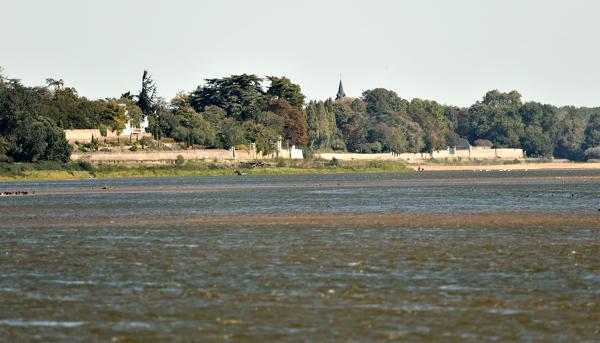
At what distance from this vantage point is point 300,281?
1156 inches

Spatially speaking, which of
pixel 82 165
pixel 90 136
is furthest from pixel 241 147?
pixel 82 165

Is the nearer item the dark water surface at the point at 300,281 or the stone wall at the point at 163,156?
the dark water surface at the point at 300,281

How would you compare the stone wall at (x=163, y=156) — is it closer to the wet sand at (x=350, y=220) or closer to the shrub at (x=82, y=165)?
the shrub at (x=82, y=165)

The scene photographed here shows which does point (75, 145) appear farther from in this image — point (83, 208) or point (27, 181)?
point (83, 208)

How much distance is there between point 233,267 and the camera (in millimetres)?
32844

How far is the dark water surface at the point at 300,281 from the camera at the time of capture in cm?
2253

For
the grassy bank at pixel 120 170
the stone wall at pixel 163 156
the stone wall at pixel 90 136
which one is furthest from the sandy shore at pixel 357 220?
the stone wall at pixel 90 136

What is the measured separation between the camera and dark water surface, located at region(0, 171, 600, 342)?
2253 centimetres

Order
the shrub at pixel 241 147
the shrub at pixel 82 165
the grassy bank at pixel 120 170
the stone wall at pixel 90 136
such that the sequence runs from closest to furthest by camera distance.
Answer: the grassy bank at pixel 120 170 → the shrub at pixel 82 165 → the stone wall at pixel 90 136 → the shrub at pixel 241 147

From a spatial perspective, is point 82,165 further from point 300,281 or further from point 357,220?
point 300,281

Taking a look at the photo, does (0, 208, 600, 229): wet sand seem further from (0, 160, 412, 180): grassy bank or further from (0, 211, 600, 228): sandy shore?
(0, 160, 412, 180): grassy bank

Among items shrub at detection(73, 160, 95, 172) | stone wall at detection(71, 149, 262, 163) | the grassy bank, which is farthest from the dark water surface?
stone wall at detection(71, 149, 262, 163)

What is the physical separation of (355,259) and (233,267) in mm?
4128

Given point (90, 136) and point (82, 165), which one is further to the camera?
point (90, 136)
